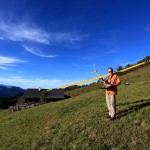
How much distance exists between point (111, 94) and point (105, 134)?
2.53 m

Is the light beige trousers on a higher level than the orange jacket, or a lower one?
lower

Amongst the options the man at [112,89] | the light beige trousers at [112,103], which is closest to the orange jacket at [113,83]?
the man at [112,89]

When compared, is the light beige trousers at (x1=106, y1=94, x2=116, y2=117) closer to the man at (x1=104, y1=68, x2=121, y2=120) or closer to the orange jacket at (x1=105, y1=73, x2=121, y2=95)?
the man at (x1=104, y1=68, x2=121, y2=120)

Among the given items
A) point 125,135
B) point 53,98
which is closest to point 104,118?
point 125,135

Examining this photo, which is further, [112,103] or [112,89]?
[112,89]

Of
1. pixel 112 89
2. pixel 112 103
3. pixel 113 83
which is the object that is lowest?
pixel 112 103

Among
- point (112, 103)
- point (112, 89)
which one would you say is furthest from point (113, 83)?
point (112, 103)

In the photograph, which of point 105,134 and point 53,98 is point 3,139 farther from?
point 53,98

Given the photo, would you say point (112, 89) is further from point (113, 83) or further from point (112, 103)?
point (112, 103)

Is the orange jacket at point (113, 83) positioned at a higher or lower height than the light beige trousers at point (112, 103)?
higher

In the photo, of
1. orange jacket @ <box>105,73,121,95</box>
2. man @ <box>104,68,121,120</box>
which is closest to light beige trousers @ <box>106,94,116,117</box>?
man @ <box>104,68,121,120</box>

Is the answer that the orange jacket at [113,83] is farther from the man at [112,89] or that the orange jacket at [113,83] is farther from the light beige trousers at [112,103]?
the light beige trousers at [112,103]

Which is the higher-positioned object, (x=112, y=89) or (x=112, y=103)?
(x=112, y=89)

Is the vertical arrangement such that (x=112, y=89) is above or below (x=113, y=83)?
below
